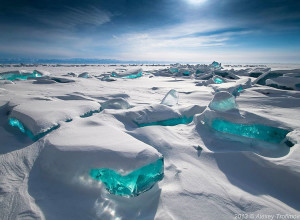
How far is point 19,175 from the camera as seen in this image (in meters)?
0.92

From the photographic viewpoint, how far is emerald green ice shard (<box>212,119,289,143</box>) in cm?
144

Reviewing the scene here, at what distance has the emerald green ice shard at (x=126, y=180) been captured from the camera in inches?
33.3

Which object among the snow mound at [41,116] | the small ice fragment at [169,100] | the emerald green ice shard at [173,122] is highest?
the snow mound at [41,116]

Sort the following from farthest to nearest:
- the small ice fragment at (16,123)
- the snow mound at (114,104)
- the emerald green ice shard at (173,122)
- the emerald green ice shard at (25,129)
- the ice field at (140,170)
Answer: the snow mound at (114,104), the emerald green ice shard at (173,122), the small ice fragment at (16,123), the emerald green ice shard at (25,129), the ice field at (140,170)

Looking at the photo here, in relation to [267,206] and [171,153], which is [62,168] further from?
[267,206]

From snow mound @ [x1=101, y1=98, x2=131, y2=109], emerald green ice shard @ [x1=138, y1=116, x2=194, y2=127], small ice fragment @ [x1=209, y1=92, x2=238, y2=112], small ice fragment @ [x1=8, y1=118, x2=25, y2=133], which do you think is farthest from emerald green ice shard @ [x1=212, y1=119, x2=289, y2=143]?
small ice fragment @ [x1=8, y1=118, x2=25, y2=133]

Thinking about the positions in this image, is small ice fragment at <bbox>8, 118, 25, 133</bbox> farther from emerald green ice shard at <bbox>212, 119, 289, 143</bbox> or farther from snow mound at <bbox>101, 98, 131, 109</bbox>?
emerald green ice shard at <bbox>212, 119, 289, 143</bbox>

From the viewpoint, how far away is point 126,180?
0.85 m

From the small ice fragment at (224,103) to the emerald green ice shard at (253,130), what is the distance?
0.64 ft

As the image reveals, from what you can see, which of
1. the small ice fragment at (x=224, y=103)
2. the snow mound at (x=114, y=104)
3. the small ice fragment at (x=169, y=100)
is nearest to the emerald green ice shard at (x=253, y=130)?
the small ice fragment at (x=224, y=103)

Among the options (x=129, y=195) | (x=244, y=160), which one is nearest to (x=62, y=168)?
(x=129, y=195)

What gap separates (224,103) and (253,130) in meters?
0.41

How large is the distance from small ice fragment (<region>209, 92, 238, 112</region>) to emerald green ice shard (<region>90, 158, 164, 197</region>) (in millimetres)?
1225

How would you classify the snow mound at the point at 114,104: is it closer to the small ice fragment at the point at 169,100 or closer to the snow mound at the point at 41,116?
the snow mound at the point at 41,116
